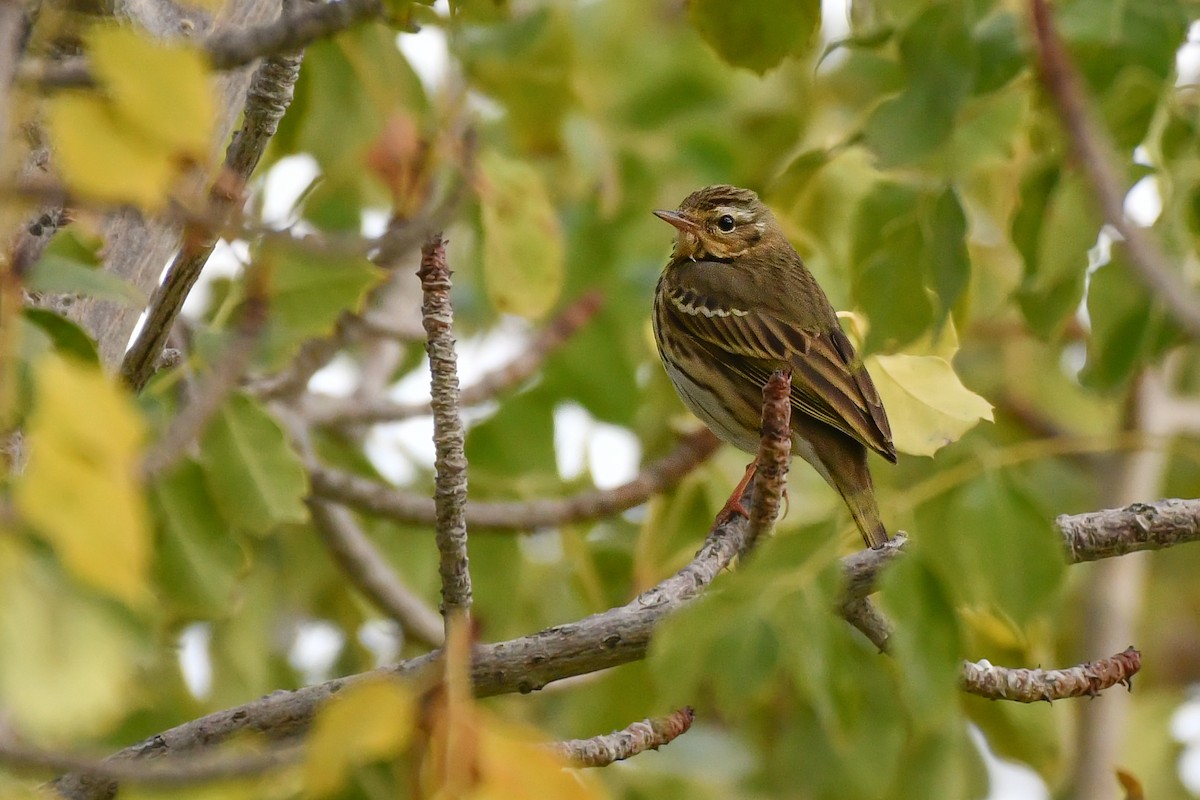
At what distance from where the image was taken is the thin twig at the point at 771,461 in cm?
318

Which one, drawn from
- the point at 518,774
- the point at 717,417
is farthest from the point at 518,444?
the point at 518,774

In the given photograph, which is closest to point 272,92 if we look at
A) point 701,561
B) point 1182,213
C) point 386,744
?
point 701,561

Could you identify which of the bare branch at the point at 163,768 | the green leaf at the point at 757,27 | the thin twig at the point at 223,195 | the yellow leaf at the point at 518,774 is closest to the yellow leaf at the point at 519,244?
the green leaf at the point at 757,27

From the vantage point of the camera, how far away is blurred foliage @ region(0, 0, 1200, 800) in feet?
4.89

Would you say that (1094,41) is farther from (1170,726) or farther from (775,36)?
(1170,726)

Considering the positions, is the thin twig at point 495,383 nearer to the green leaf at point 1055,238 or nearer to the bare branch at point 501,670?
the green leaf at point 1055,238

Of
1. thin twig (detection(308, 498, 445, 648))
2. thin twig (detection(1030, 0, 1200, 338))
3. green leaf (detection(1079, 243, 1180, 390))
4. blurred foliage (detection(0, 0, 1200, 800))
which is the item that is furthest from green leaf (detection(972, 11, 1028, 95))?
thin twig (detection(308, 498, 445, 648))

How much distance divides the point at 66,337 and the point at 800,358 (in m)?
3.14

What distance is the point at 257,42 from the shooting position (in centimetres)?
205

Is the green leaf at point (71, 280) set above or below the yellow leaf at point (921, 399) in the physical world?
below

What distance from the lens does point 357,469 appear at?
18.0 ft

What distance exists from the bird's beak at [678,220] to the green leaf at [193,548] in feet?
9.41

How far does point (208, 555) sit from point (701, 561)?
1.17 meters

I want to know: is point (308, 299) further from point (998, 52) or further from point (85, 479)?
point (85, 479)
